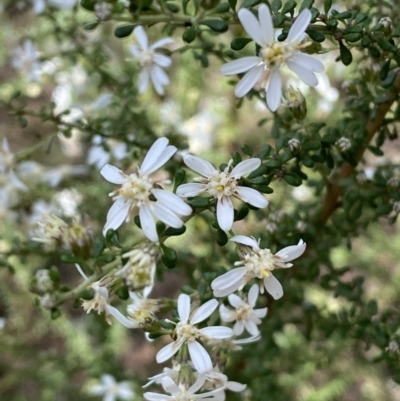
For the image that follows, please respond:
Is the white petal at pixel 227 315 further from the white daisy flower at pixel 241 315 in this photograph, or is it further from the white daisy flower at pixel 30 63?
the white daisy flower at pixel 30 63

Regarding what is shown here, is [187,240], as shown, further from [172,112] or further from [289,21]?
[289,21]

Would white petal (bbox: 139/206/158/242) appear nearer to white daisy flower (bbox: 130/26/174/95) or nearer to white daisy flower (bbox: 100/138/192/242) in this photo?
white daisy flower (bbox: 100/138/192/242)

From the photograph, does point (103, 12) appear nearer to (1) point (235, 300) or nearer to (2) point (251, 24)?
(2) point (251, 24)

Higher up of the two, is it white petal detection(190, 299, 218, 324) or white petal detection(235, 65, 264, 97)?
white petal detection(235, 65, 264, 97)

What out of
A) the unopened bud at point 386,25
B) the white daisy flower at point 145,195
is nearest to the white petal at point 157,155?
the white daisy flower at point 145,195

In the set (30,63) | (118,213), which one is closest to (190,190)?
(118,213)

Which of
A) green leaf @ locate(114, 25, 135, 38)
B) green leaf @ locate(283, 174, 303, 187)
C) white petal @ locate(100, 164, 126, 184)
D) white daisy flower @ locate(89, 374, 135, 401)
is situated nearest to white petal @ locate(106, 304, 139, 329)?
white petal @ locate(100, 164, 126, 184)
